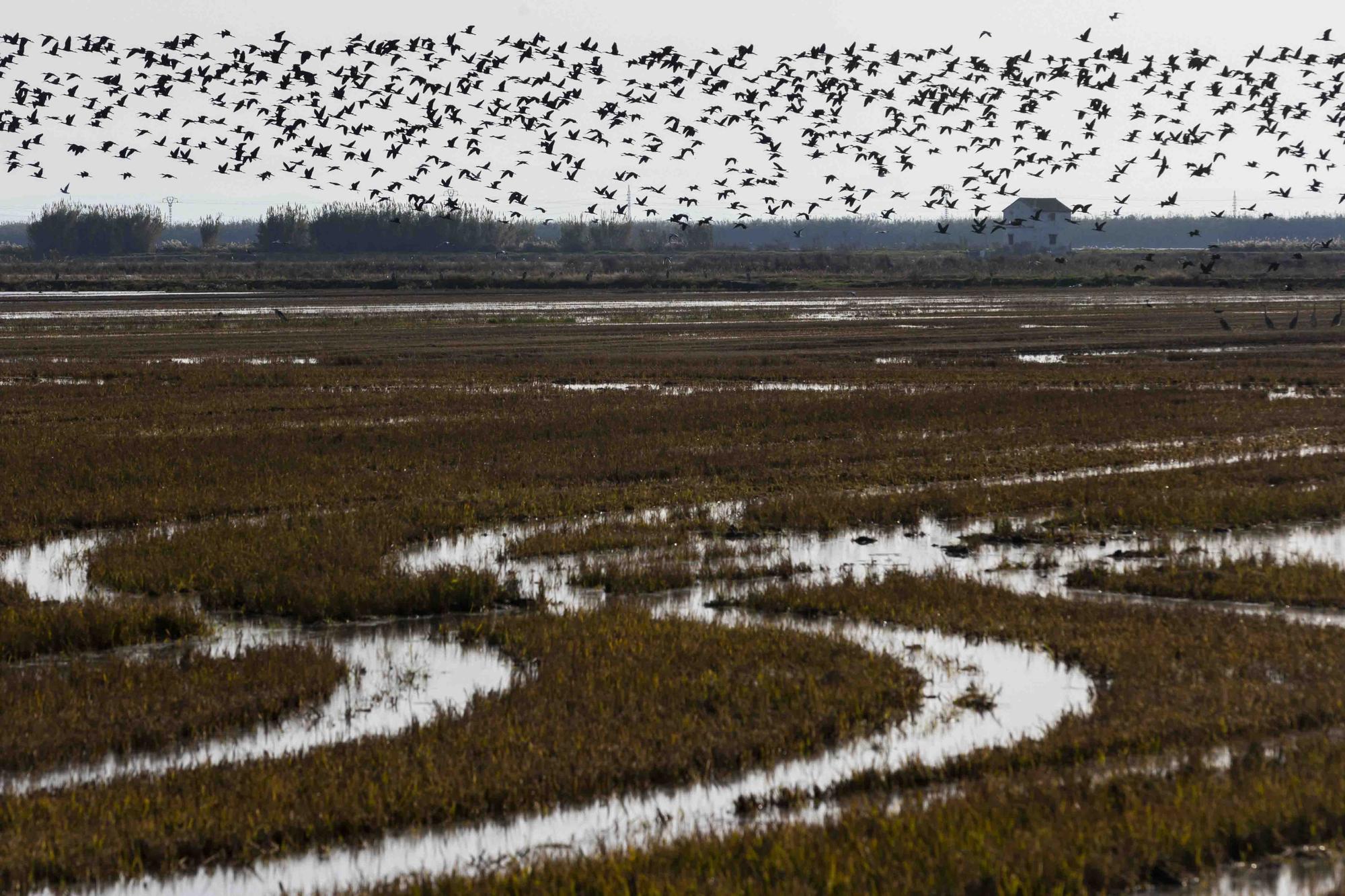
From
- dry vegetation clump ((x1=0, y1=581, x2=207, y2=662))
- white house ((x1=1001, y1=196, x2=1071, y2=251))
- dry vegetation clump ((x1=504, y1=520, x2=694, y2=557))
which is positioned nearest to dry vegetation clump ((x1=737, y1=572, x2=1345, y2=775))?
dry vegetation clump ((x1=504, y1=520, x2=694, y2=557))

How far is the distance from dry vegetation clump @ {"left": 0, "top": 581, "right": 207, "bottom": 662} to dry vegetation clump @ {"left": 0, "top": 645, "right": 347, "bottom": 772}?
19.8 inches

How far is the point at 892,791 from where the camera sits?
27.7 feet

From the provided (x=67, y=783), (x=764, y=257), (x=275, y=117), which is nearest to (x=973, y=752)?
(x=67, y=783)

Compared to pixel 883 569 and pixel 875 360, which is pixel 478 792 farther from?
pixel 875 360

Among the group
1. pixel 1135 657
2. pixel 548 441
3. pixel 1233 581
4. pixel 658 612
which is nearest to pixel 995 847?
pixel 1135 657

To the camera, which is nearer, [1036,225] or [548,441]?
[548,441]

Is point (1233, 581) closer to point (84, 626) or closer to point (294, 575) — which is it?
point (294, 575)

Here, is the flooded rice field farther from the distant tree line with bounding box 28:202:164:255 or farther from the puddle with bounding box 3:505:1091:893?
the distant tree line with bounding box 28:202:164:255

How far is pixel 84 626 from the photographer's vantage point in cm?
1242

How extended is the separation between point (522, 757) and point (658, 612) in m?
4.54

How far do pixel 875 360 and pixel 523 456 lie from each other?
21.7 meters

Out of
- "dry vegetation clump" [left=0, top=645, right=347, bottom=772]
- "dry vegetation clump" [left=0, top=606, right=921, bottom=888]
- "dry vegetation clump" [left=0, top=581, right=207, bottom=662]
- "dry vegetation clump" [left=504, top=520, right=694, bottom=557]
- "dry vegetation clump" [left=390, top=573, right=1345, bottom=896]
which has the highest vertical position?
"dry vegetation clump" [left=390, top=573, right=1345, bottom=896]

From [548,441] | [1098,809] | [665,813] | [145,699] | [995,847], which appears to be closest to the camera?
[995,847]

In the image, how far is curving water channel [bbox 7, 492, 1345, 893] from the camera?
25.4 feet
